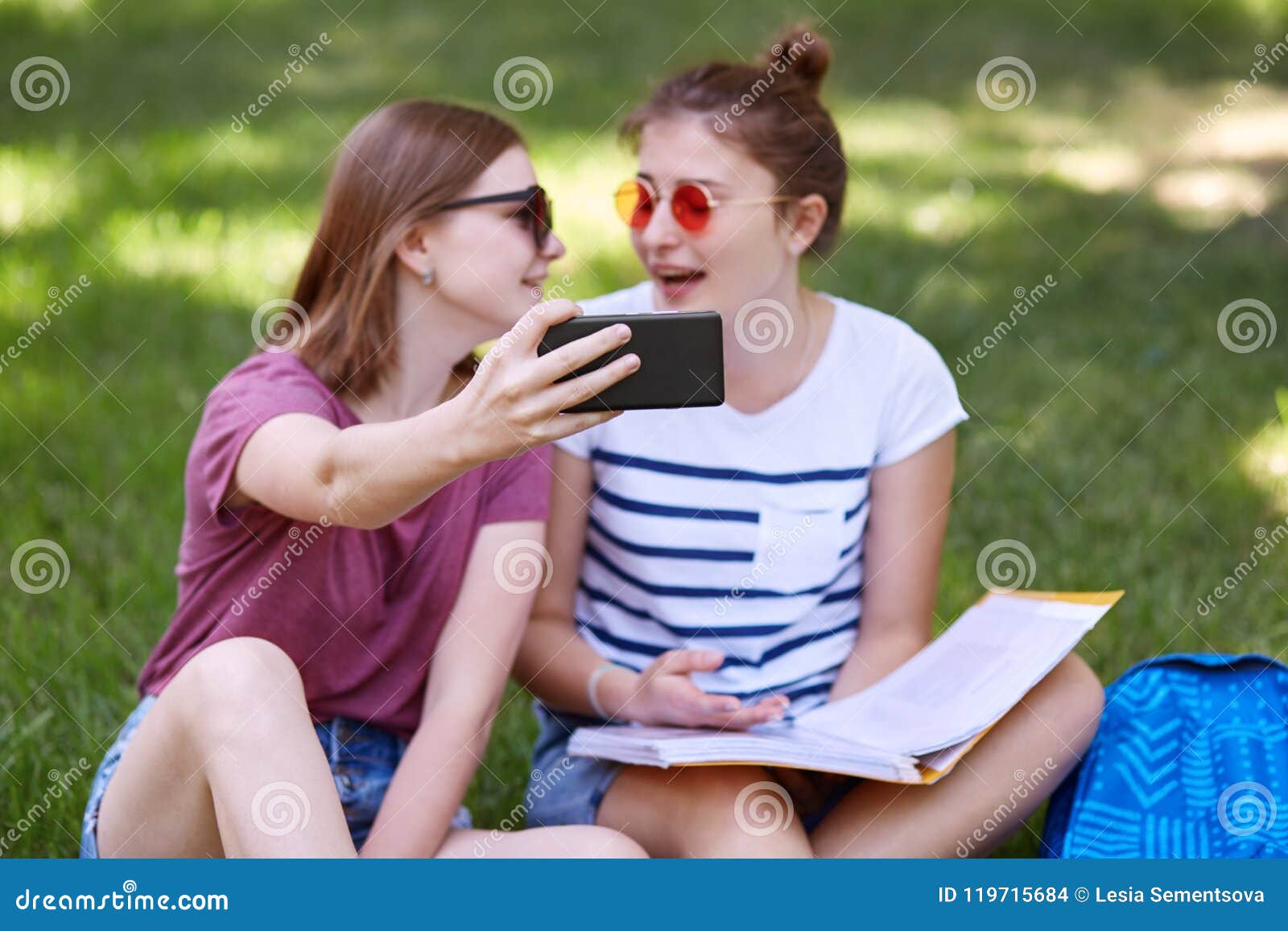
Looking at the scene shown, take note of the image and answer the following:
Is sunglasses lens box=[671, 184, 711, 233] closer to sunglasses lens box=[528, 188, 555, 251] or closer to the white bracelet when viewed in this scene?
sunglasses lens box=[528, 188, 555, 251]

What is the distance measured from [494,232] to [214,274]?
10.1 ft

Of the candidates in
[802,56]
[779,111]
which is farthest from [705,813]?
[802,56]

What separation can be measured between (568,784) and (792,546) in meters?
0.56

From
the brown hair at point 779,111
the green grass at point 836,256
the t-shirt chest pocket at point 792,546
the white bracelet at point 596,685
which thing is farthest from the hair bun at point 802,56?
the green grass at point 836,256

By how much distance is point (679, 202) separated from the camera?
8.06 feet

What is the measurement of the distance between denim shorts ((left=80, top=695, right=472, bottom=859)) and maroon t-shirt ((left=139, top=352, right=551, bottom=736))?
0.03 meters

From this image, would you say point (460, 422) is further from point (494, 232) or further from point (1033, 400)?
point (1033, 400)

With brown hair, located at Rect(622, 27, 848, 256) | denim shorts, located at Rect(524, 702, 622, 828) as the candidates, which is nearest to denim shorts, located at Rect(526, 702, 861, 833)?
denim shorts, located at Rect(524, 702, 622, 828)

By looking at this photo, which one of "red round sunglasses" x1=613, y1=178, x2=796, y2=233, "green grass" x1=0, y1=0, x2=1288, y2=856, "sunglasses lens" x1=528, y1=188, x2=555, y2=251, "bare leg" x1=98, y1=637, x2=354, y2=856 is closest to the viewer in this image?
"bare leg" x1=98, y1=637, x2=354, y2=856

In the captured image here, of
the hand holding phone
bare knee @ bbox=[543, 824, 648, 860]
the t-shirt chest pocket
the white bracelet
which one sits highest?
the hand holding phone

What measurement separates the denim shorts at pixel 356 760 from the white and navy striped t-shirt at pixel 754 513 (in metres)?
0.44

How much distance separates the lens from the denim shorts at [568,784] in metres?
2.41

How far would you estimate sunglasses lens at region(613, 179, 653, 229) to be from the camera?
250 centimetres
